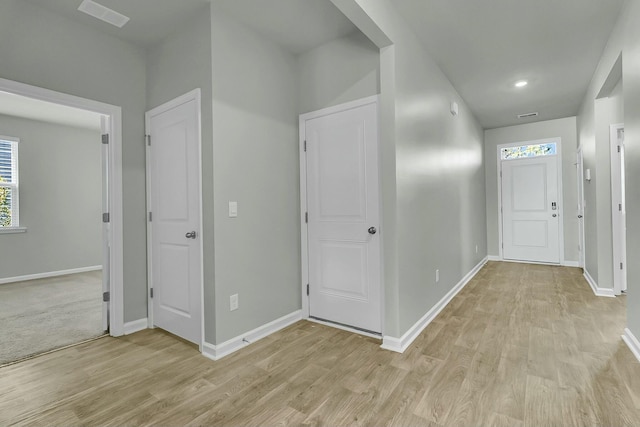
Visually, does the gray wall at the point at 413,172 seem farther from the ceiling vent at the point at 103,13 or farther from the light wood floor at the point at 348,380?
the ceiling vent at the point at 103,13

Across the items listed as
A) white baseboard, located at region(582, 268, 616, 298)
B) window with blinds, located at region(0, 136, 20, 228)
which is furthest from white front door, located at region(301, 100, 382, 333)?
window with blinds, located at region(0, 136, 20, 228)

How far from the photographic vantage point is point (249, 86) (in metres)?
2.73

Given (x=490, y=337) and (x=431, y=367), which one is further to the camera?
(x=490, y=337)

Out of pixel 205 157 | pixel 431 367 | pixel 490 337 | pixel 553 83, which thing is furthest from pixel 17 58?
pixel 553 83

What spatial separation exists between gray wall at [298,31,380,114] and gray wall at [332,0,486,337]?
0.25m

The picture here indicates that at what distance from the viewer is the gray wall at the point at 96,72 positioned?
2.38 m

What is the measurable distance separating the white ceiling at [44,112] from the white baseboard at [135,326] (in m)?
3.00

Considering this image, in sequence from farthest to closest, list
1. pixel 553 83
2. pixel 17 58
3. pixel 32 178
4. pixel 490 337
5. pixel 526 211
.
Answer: pixel 526 211
pixel 32 178
pixel 553 83
pixel 490 337
pixel 17 58

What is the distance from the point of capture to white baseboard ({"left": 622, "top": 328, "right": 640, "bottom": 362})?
7.53 ft

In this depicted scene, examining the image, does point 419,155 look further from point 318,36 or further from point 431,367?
point 431,367

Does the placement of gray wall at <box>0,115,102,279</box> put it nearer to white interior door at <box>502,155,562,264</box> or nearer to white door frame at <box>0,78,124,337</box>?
white door frame at <box>0,78,124,337</box>

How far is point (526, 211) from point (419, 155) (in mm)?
4335

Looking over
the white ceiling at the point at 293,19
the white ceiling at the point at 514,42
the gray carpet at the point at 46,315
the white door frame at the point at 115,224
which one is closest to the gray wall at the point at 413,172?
the white ceiling at the point at 514,42

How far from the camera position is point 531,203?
607 cm
